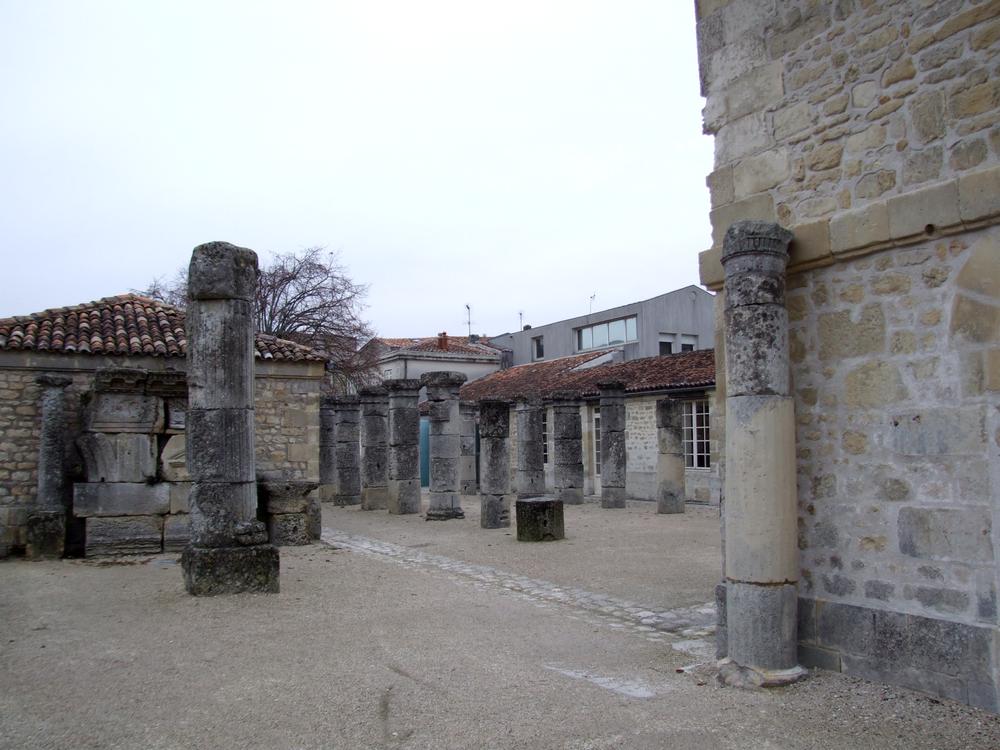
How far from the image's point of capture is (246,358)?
8664 millimetres

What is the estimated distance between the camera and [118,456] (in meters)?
11.6

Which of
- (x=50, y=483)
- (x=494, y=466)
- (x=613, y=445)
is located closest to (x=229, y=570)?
(x=50, y=483)

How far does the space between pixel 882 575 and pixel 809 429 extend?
39.6 inches

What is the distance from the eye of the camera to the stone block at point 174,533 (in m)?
11.8

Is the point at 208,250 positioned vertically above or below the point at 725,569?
above

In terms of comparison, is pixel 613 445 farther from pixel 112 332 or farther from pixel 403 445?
pixel 112 332

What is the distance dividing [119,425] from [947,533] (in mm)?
10666

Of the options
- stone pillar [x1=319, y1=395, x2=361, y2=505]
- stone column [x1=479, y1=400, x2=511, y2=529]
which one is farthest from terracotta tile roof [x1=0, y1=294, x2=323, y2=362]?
stone pillar [x1=319, y1=395, x2=361, y2=505]

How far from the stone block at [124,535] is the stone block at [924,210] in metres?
10.5

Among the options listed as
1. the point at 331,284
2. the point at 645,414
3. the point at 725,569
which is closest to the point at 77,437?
the point at 725,569

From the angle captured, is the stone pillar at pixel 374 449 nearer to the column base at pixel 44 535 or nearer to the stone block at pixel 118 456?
the stone block at pixel 118 456

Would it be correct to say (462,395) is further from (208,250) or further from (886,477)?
(886,477)

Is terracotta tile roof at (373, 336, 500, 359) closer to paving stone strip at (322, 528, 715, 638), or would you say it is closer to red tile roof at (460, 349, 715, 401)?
red tile roof at (460, 349, 715, 401)

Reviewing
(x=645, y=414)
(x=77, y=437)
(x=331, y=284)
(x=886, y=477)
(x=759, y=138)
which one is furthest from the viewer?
(x=331, y=284)
